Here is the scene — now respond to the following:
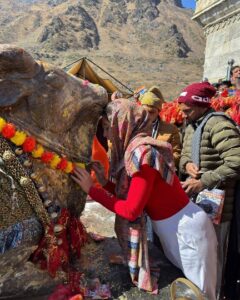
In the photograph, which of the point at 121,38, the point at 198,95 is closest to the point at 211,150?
the point at 198,95

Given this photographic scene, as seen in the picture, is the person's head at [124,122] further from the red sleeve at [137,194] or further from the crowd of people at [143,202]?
the red sleeve at [137,194]

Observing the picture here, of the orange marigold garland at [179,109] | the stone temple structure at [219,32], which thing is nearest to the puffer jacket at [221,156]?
the orange marigold garland at [179,109]

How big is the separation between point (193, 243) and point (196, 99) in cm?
125

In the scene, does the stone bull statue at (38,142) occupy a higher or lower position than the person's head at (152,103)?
lower

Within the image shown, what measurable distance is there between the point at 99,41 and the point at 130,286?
69.2m

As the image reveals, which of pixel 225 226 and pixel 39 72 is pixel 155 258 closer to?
pixel 225 226

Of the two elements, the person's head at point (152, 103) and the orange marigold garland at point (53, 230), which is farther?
the person's head at point (152, 103)

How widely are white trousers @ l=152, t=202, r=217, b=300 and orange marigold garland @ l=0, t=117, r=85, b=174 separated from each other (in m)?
0.64

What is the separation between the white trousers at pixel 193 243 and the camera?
225 cm

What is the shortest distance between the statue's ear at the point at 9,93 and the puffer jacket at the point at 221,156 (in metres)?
1.61

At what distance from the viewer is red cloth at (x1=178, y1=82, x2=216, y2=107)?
3.07 m

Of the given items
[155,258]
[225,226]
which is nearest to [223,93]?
[225,226]

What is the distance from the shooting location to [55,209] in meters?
2.13

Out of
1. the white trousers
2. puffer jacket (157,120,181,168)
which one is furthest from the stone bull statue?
puffer jacket (157,120,181,168)
